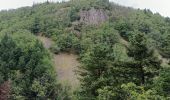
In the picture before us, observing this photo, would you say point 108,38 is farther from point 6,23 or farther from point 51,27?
point 6,23

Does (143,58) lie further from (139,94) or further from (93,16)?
(93,16)

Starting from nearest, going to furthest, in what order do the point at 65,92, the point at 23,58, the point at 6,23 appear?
the point at 65,92
the point at 23,58
the point at 6,23

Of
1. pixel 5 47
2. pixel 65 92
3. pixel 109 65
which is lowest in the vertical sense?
pixel 65 92

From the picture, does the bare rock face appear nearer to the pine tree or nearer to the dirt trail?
the dirt trail

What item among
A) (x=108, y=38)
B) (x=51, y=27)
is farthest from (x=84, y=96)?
(x=51, y=27)

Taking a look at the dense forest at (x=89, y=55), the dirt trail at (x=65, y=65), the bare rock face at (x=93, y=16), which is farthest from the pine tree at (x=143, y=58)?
the bare rock face at (x=93, y=16)

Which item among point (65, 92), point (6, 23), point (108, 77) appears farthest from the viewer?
point (6, 23)

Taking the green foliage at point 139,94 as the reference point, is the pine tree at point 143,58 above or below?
above

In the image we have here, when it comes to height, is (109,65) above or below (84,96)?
above

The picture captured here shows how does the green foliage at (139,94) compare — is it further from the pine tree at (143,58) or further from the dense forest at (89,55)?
the pine tree at (143,58)
